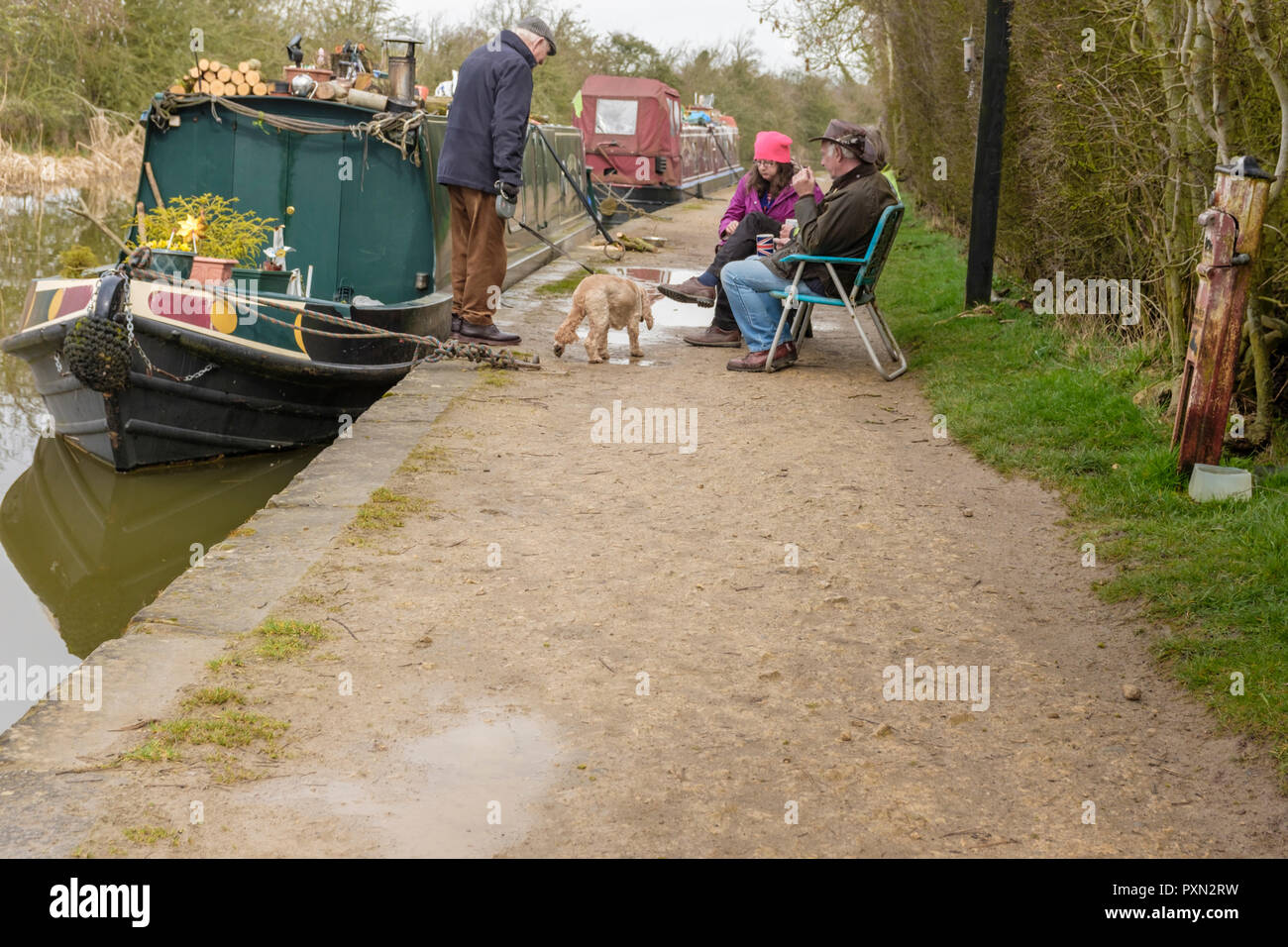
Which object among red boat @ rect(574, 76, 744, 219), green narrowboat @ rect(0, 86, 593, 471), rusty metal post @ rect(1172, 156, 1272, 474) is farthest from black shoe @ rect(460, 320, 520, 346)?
red boat @ rect(574, 76, 744, 219)

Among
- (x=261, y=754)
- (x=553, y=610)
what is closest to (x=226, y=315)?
(x=553, y=610)

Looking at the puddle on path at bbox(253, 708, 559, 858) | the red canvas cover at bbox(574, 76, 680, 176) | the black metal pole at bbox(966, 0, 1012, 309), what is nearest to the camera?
the puddle on path at bbox(253, 708, 559, 858)

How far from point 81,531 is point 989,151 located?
23.2 feet

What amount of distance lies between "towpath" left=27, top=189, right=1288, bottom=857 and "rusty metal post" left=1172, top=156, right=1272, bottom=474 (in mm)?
714

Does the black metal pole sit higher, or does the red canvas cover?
the red canvas cover

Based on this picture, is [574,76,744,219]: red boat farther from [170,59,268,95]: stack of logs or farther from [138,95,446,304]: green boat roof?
[170,59,268,95]: stack of logs

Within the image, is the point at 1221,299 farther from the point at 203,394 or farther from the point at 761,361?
the point at 203,394

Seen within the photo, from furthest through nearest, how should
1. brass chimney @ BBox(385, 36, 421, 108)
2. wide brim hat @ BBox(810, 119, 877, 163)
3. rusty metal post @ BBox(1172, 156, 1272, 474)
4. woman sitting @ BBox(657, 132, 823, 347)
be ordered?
1. brass chimney @ BBox(385, 36, 421, 108)
2. woman sitting @ BBox(657, 132, 823, 347)
3. wide brim hat @ BBox(810, 119, 877, 163)
4. rusty metal post @ BBox(1172, 156, 1272, 474)

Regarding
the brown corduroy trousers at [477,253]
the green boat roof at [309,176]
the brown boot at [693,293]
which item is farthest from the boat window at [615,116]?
the brown corduroy trousers at [477,253]

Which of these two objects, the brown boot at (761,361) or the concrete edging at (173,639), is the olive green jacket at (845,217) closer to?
the brown boot at (761,361)

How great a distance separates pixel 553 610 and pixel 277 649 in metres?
0.94

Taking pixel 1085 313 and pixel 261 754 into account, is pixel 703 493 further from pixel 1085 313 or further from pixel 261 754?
pixel 1085 313

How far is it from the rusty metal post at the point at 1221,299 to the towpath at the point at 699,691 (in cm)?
71

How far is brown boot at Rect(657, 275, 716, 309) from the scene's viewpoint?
10.6 meters
